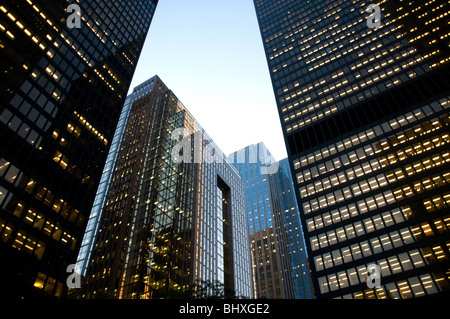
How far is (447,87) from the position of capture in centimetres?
7175

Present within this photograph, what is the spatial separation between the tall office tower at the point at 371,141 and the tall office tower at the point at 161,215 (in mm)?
33942

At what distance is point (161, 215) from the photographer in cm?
8744

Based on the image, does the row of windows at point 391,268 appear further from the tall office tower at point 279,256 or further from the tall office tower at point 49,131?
the tall office tower at point 279,256

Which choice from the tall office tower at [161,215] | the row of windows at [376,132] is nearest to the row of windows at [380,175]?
the row of windows at [376,132]

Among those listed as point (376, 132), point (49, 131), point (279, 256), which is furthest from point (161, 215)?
point (279, 256)

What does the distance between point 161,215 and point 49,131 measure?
1736 inches

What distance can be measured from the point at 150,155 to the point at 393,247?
7003cm

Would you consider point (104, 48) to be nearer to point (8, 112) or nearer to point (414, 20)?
point (8, 112)

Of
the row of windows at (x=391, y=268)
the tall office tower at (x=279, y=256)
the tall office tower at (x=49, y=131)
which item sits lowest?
the row of windows at (x=391, y=268)

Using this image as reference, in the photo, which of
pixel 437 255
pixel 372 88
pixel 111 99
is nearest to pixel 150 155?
pixel 111 99

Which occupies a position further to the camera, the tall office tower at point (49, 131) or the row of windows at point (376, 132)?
the row of windows at point (376, 132)

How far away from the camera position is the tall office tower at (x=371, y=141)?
56.2m

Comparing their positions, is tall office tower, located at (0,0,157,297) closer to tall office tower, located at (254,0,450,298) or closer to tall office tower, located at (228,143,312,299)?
tall office tower, located at (254,0,450,298)
